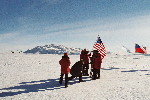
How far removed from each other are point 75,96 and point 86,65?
4.77m

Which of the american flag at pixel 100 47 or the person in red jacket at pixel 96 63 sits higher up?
the american flag at pixel 100 47

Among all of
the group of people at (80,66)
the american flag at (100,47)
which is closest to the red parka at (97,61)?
the group of people at (80,66)

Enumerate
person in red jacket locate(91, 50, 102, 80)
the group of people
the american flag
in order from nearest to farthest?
the group of people, person in red jacket locate(91, 50, 102, 80), the american flag

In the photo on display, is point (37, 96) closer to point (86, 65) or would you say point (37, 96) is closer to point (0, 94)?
point (0, 94)

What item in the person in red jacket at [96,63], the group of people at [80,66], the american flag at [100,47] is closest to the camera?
the group of people at [80,66]

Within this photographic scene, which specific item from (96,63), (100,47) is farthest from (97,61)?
→ (100,47)

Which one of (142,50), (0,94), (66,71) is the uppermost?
(142,50)

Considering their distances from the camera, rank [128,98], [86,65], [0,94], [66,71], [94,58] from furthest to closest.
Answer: [86,65]
[94,58]
[66,71]
[0,94]
[128,98]

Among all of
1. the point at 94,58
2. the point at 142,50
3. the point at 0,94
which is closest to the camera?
the point at 0,94

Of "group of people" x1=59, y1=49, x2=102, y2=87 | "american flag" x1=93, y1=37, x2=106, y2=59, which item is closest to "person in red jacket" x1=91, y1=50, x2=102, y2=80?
"group of people" x1=59, y1=49, x2=102, y2=87

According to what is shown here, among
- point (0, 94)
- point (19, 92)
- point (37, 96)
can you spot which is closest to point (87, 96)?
point (37, 96)

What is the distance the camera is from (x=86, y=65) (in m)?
10.8

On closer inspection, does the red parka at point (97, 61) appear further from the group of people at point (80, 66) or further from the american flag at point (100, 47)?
the american flag at point (100, 47)

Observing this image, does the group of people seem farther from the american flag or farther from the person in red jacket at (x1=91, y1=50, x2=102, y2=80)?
the american flag
